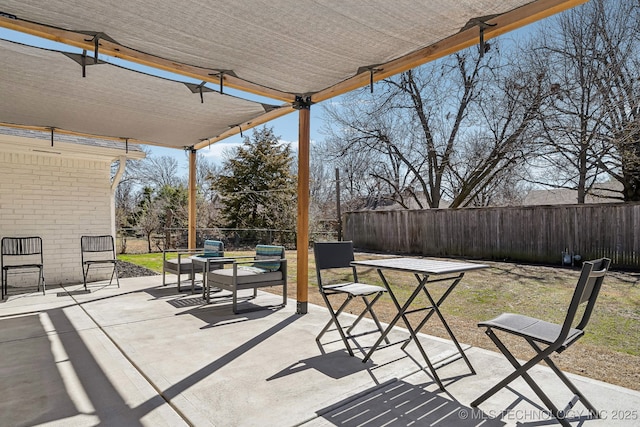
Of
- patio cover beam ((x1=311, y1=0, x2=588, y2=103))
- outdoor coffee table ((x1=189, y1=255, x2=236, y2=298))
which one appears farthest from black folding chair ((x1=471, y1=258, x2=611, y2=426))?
outdoor coffee table ((x1=189, y1=255, x2=236, y2=298))

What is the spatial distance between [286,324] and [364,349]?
41.6 inches

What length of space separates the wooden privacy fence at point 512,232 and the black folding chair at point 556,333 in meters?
7.06

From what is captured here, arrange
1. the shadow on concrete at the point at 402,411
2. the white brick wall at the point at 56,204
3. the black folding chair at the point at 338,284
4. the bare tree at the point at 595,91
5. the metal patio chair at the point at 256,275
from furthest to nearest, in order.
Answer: the bare tree at the point at 595,91, the white brick wall at the point at 56,204, the metal patio chair at the point at 256,275, the black folding chair at the point at 338,284, the shadow on concrete at the point at 402,411

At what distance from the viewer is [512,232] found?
9.28 meters

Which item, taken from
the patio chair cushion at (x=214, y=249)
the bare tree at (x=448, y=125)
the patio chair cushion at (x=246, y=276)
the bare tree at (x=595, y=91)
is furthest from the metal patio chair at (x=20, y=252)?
the bare tree at (x=595, y=91)

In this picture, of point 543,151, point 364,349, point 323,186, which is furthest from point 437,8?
point 323,186

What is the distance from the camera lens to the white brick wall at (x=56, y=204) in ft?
20.3

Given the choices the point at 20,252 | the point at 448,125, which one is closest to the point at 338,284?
the point at 20,252

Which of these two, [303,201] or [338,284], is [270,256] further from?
[338,284]

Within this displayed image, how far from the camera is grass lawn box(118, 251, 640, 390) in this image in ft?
9.66

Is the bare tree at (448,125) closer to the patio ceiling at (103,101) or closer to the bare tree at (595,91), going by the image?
the bare tree at (595,91)

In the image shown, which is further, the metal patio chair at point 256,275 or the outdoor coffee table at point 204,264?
the outdoor coffee table at point 204,264

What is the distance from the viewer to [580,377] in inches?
102

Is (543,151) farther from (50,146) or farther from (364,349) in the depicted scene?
(50,146)
